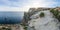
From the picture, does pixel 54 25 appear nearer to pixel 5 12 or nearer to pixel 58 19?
pixel 58 19

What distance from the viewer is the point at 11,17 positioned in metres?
6.91

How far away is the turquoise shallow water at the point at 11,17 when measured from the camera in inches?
265

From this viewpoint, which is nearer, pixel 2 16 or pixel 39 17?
pixel 39 17

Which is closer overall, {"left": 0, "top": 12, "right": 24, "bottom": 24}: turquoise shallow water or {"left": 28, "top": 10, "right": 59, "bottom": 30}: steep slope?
{"left": 28, "top": 10, "right": 59, "bottom": 30}: steep slope

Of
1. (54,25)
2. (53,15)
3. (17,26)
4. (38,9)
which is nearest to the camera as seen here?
(54,25)

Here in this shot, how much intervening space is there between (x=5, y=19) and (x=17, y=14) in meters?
0.74

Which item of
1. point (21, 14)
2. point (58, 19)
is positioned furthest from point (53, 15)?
point (21, 14)

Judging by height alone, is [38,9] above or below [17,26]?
above

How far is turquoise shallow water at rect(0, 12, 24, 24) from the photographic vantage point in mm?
6725

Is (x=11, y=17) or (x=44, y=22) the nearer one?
(x=44, y=22)

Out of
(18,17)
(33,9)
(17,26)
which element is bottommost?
(17,26)

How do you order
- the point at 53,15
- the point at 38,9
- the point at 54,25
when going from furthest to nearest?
→ the point at 38,9
the point at 53,15
the point at 54,25

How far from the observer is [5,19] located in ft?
22.9

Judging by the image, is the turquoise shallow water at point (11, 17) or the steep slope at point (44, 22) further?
the turquoise shallow water at point (11, 17)
